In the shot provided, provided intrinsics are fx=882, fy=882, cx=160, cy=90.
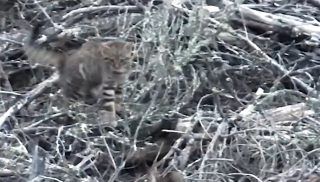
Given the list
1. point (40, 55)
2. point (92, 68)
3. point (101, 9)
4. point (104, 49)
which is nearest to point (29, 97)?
point (40, 55)

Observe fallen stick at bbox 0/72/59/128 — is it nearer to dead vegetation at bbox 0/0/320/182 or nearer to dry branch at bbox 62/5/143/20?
dead vegetation at bbox 0/0/320/182

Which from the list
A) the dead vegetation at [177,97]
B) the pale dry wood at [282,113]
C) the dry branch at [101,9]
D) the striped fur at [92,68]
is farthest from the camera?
the dry branch at [101,9]

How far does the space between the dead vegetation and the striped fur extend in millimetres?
82

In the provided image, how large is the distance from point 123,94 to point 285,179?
3.84ft

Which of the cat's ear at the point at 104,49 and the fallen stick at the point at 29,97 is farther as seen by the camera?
the cat's ear at the point at 104,49

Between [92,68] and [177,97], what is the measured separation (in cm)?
54

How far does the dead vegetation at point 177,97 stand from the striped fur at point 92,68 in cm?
8

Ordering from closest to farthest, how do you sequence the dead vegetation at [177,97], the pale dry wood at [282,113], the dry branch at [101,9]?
1. the dead vegetation at [177,97]
2. the pale dry wood at [282,113]
3. the dry branch at [101,9]

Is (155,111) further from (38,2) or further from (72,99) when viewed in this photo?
(38,2)

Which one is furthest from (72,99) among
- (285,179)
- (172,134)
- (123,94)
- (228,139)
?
(285,179)

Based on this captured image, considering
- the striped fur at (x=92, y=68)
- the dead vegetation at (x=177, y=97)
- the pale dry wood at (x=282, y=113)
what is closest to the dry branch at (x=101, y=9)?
the dead vegetation at (x=177, y=97)

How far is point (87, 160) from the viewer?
4.41 m

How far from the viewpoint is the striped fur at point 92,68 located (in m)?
4.90

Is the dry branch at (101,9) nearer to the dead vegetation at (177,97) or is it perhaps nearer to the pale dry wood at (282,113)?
the dead vegetation at (177,97)
